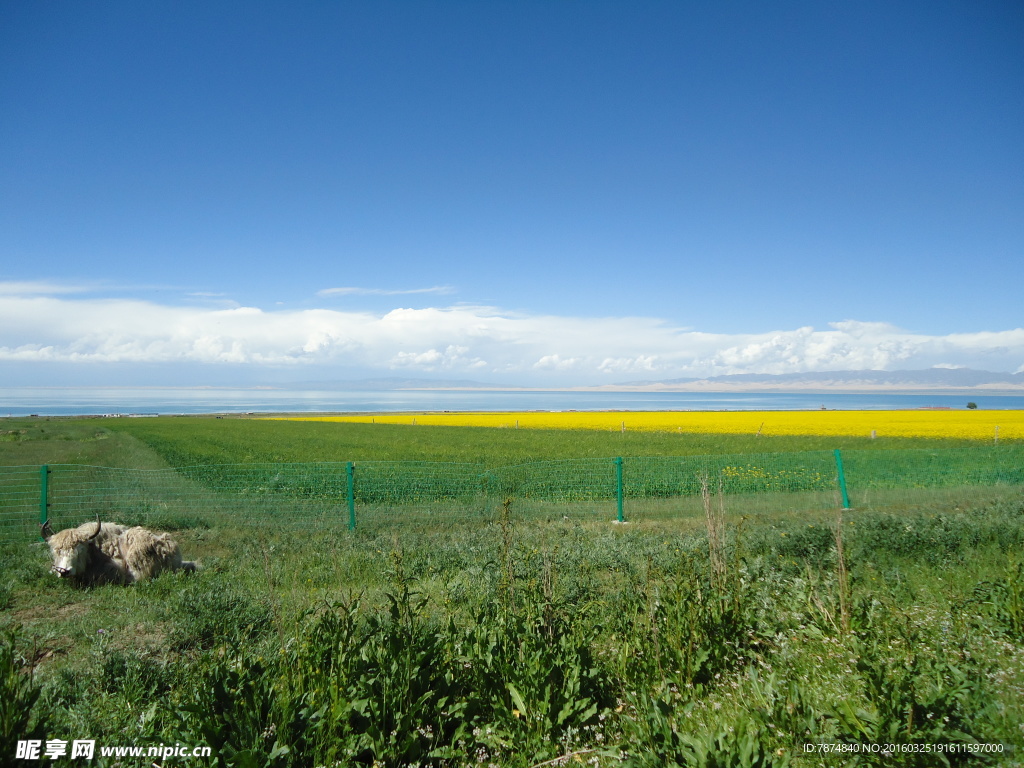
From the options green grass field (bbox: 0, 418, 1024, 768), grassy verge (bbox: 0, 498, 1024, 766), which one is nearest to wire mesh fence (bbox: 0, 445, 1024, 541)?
green grass field (bbox: 0, 418, 1024, 768)

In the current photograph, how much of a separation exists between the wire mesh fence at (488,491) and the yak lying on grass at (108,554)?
3404 millimetres

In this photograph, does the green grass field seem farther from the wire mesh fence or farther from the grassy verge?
the wire mesh fence

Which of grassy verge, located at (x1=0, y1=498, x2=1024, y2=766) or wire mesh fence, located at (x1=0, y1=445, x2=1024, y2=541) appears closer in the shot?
grassy verge, located at (x1=0, y1=498, x2=1024, y2=766)

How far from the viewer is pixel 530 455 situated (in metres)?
23.7

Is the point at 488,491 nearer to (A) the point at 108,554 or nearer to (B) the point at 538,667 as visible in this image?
(A) the point at 108,554

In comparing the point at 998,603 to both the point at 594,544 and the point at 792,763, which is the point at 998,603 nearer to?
the point at 792,763

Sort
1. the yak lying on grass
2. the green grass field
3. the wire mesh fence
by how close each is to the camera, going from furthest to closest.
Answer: the wire mesh fence → the yak lying on grass → the green grass field

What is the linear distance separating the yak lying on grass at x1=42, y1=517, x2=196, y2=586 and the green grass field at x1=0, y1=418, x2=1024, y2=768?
0.85ft

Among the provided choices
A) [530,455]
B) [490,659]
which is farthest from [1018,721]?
[530,455]

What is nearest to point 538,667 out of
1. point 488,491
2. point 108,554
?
point 108,554

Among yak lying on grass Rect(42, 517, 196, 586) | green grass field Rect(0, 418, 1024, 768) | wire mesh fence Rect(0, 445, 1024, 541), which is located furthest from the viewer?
wire mesh fence Rect(0, 445, 1024, 541)

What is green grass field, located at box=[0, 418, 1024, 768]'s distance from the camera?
9.62 feet

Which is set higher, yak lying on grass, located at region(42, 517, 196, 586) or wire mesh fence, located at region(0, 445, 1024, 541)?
yak lying on grass, located at region(42, 517, 196, 586)

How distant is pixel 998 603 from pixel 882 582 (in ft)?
3.79
